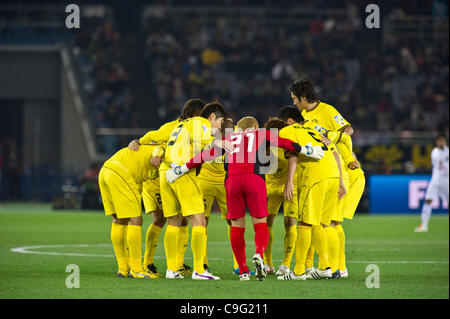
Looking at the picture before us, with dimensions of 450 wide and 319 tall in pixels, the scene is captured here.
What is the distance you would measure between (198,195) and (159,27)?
23636mm

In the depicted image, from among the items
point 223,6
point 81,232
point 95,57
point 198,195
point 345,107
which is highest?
point 223,6

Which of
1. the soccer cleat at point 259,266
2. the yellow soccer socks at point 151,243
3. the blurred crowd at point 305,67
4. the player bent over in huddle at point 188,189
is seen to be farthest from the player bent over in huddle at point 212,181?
the blurred crowd at point 305,67

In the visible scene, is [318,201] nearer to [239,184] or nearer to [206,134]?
[239,184]

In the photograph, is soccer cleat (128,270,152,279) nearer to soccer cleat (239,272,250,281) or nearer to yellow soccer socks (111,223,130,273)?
yellow soccer socks (111,223,130,273)

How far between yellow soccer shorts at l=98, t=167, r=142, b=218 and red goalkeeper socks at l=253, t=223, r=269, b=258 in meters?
1.56

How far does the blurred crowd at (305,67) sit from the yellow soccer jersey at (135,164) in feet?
62.1

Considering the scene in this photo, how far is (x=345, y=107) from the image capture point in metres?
30.2

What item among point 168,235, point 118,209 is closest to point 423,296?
point 168,235

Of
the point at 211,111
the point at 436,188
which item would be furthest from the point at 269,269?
the point at 436,188

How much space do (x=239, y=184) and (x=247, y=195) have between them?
170mm

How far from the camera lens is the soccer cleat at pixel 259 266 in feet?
31.1

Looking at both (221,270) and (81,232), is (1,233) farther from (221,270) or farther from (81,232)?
(221,270)

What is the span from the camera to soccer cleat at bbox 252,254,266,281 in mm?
9477

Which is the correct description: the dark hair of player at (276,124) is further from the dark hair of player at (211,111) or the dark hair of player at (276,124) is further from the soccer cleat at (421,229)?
the soccer cleat at (421,229)
